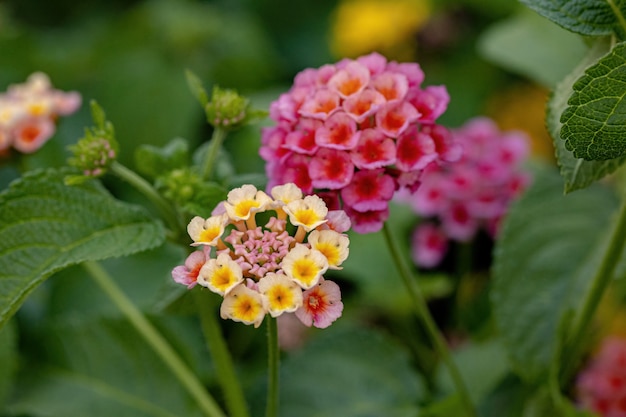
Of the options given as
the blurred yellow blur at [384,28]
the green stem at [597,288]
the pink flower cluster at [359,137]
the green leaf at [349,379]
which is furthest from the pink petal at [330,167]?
the blurred yellow blur at [384,28]

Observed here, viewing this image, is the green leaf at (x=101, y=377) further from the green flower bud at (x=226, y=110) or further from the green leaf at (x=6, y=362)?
the green flower bud at (x=226, y=110)

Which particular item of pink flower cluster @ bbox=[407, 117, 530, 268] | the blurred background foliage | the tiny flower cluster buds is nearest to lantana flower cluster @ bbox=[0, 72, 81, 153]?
the blurred background foliage

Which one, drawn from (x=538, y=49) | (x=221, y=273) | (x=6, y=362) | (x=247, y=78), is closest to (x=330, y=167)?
(x=221, y=273)

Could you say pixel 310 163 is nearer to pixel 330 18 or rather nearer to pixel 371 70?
pixel 371 70

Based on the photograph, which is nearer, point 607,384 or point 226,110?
point 226,110

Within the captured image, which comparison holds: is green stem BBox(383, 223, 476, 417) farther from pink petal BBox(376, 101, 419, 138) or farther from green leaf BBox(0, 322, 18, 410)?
green leaf BBox(0, 322, 18, 410)

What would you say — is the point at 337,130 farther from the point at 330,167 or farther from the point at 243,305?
the point at 243,305
